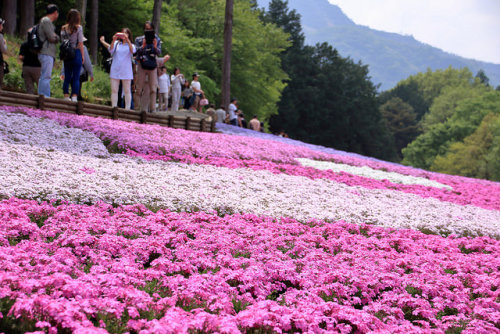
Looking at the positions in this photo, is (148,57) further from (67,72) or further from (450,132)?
(450,132)

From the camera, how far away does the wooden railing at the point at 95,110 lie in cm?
1445

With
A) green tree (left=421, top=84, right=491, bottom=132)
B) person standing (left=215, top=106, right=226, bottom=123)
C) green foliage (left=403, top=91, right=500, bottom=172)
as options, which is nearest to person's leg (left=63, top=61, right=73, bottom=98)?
person standing (left=215, top=106, right=226, bottom=123)

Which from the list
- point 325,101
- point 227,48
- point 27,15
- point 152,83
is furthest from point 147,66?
point 325,101

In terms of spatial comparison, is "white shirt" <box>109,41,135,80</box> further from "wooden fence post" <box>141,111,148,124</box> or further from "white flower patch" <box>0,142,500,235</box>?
"white flower patch" <box>0,142,500,235</box>

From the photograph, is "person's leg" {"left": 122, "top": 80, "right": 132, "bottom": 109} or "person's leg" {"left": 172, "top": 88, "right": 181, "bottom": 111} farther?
"person's leg" {"left": 172, "top": 88, "right": 181, "bottom": 111}

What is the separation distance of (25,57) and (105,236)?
1080 centimetres

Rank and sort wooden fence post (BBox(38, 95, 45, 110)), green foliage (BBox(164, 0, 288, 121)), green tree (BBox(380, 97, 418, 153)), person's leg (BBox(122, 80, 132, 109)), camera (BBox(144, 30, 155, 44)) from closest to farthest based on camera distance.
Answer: wooden fence post (BBox(38, 95, 45, 110)), camera (BBox(144, 30, 155, 44)), person's leg (BBox(122, 80, 132, 109)), green foliage (BBox(164, 0, 288, 121)), green tree (BBox(380, 97, 418, 153))

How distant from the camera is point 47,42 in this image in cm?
1470

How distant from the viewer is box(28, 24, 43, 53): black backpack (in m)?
14.4

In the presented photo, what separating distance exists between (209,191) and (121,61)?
24.9ft

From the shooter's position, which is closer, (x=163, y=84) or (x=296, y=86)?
(x=163, y=84)

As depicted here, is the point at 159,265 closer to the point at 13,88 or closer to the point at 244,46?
the point at 13,88

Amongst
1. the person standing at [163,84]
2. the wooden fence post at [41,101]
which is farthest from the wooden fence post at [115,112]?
the person standing at [163,84]

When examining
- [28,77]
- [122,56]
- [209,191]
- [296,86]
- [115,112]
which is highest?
[296,86]
